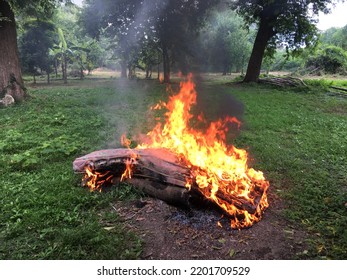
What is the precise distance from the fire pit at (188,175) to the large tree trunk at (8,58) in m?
9.35

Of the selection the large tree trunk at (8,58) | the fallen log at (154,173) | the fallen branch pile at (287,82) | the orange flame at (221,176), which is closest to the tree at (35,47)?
the large tree trunk at (8,58)

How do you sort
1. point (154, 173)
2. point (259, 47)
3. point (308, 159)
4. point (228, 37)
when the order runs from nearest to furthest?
point (154, 173) → point (308, 159) → point (259, 47) → point (228, 37)

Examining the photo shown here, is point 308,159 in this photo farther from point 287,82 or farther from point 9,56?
point 287,82

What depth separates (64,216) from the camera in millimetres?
4113

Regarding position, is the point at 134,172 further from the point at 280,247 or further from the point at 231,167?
the point at 280,247

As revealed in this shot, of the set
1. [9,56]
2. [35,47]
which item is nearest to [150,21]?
[9,56]

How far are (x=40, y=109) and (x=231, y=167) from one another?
9.07 metres

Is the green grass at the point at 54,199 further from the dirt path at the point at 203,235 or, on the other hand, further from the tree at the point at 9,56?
the tree at the point at 9,56

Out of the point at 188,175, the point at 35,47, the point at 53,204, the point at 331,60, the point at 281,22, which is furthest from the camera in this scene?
the point at 331,60

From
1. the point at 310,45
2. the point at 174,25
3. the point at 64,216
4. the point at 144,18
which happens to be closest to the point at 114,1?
the point at 144,18

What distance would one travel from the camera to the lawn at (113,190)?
11.8 feet

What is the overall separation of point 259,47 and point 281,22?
2.32 m

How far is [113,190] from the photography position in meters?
4.82

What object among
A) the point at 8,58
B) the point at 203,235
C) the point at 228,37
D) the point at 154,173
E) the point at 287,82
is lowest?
the point at 203,235
